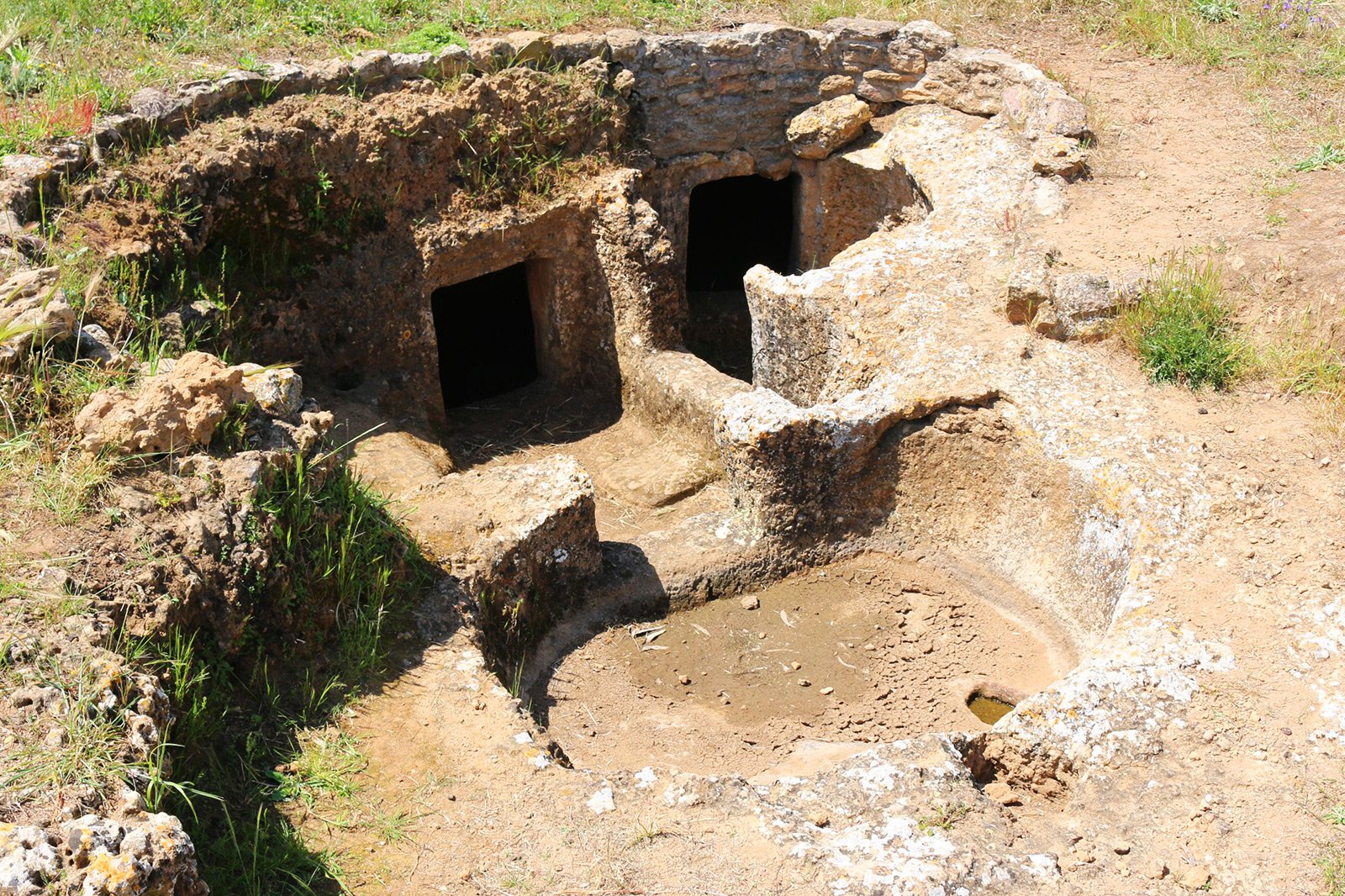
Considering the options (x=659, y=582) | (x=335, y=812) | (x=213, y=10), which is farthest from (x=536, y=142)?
(x=335, y=812)

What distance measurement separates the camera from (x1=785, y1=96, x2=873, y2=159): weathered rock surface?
9.55 m

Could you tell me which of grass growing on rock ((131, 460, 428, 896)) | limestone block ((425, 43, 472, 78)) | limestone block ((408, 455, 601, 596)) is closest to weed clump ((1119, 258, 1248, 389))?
limestone block ((408, 455, 601, 596))

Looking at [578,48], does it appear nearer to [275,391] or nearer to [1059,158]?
[1059,158]

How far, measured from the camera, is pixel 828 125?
31.4 feet

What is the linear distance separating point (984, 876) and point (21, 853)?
10.4ft

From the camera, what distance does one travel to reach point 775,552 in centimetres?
732

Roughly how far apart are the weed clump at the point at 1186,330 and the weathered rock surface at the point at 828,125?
313 centimetres

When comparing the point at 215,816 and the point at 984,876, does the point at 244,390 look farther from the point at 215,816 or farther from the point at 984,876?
the point at 984,876

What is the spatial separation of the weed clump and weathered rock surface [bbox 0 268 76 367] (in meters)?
5.51

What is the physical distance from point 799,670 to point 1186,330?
9.28 feet

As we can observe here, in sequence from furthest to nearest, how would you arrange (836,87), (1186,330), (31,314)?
1. (836,87)
2. (1186,330)
3. (31,314)

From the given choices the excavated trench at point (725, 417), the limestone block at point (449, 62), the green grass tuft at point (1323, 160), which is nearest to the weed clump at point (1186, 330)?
the excavated trench at point (725, 417)

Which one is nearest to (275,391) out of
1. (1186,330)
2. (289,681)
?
(289,681)

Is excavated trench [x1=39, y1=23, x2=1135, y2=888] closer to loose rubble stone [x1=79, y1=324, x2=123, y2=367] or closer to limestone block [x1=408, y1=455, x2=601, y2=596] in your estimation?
limestone block [x1=408, y1=455, x2=601, y2=596]
